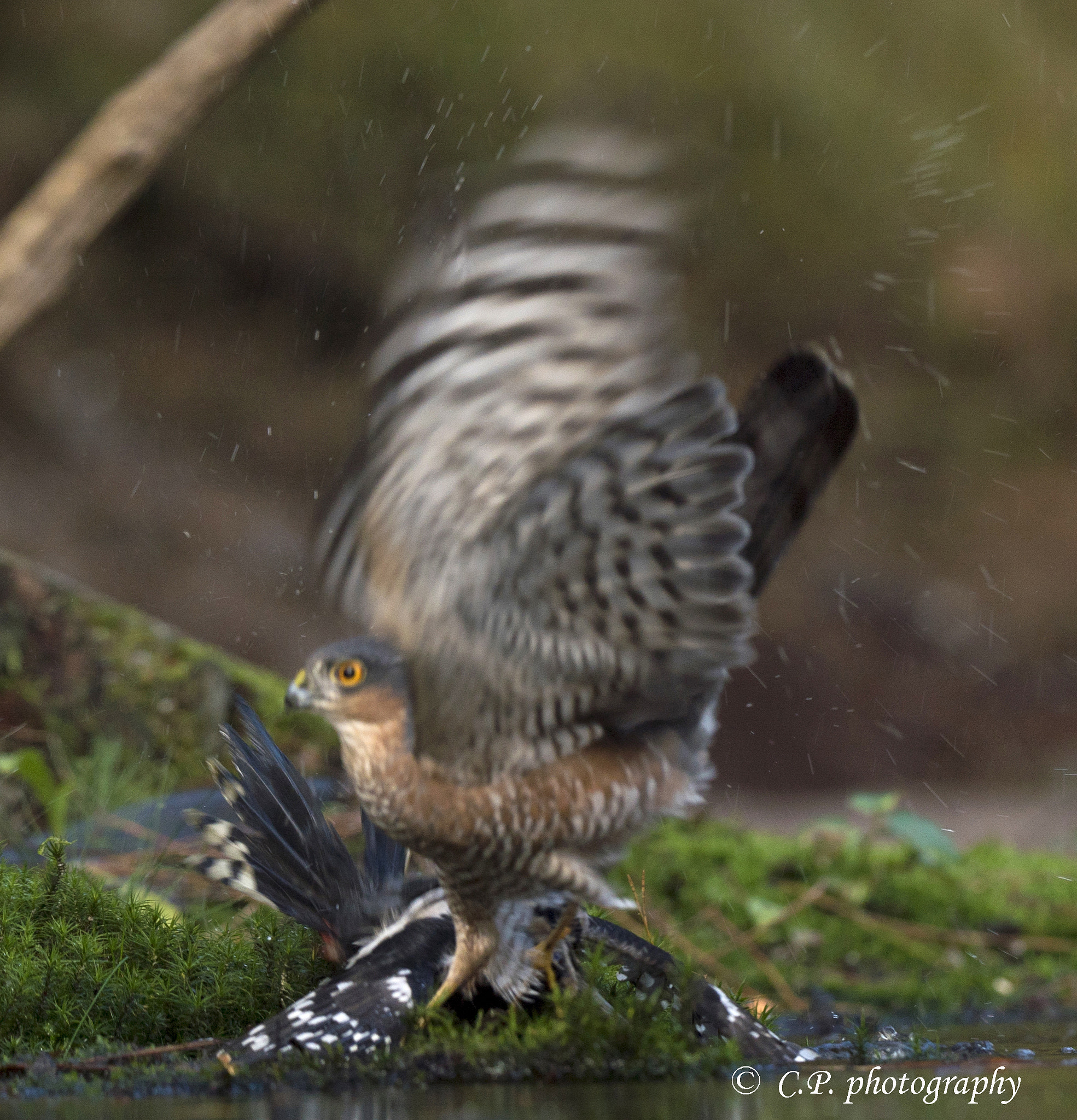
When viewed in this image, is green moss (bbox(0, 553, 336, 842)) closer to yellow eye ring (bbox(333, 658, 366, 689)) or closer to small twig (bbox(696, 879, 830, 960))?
small twig (bbox(696, 879, 830, 960))

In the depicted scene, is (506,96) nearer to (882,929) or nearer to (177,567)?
(177,567)

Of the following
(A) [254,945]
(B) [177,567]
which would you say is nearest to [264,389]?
(B) [177,567]

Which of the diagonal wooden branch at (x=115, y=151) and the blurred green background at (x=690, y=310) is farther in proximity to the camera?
the blurred green background at (x=690, y=310)

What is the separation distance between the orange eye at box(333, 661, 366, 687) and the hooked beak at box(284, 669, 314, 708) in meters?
0.08

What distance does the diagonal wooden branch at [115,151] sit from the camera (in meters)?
5.99

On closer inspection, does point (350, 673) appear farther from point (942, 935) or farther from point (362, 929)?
point (942, 935)

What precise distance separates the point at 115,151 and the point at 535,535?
4.64 metres

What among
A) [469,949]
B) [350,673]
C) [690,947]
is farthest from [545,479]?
[690,947]

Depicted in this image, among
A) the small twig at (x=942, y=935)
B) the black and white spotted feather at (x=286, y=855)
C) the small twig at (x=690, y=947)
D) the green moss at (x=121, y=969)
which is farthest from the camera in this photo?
the small twig at (x=942, y=935)

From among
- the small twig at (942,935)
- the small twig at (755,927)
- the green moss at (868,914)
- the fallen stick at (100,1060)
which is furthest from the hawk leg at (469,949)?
the small twig at (942,935)

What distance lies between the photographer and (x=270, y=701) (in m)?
5.34

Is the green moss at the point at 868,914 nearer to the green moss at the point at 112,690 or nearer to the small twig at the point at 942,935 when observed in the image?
the small twig at the point at 942,935

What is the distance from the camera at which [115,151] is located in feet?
19.9

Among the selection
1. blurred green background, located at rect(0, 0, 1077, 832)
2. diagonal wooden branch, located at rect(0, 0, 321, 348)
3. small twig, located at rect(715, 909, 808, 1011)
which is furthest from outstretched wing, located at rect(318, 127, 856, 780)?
blurred green background, located at rect(0, 0, 1077, 832)
